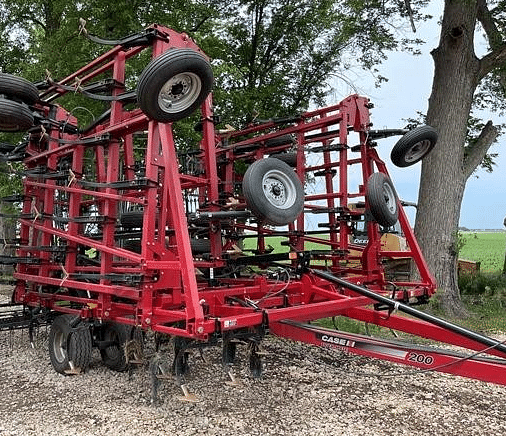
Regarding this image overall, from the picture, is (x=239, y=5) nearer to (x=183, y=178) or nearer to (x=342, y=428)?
(x=183, y=178)

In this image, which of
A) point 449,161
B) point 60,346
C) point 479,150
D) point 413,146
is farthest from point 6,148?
point 479,150

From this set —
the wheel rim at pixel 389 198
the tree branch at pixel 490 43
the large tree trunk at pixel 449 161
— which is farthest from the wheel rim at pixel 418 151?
the tree branch at pixel 490 43

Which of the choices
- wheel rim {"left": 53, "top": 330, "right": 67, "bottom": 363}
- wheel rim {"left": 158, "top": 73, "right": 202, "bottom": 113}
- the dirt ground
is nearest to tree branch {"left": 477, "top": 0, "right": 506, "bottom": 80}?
the dirt ground

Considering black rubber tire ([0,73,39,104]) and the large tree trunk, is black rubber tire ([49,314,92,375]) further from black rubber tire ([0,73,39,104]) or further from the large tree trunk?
the large tree trunk

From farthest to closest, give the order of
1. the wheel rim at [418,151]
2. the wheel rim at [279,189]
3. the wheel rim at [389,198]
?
1. the wheel rim at [418,151]
2. the wheel rim at [389,198]
3. the wheel rim at [279,189]

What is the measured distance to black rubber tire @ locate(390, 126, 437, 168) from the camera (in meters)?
7.06

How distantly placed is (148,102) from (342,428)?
3064 millimetres

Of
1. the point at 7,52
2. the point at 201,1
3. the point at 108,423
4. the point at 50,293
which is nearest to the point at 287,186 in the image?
the point at 108,423

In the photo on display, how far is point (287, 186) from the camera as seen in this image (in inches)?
213

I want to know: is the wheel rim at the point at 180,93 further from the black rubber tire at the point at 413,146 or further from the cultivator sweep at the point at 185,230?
the black rubber tire at the point at 413,146

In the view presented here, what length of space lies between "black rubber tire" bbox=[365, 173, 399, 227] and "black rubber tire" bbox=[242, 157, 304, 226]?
1111mm

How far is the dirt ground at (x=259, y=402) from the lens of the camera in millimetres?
4473

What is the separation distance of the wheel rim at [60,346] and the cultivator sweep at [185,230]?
13 mm

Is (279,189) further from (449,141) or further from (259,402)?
(449,141)
